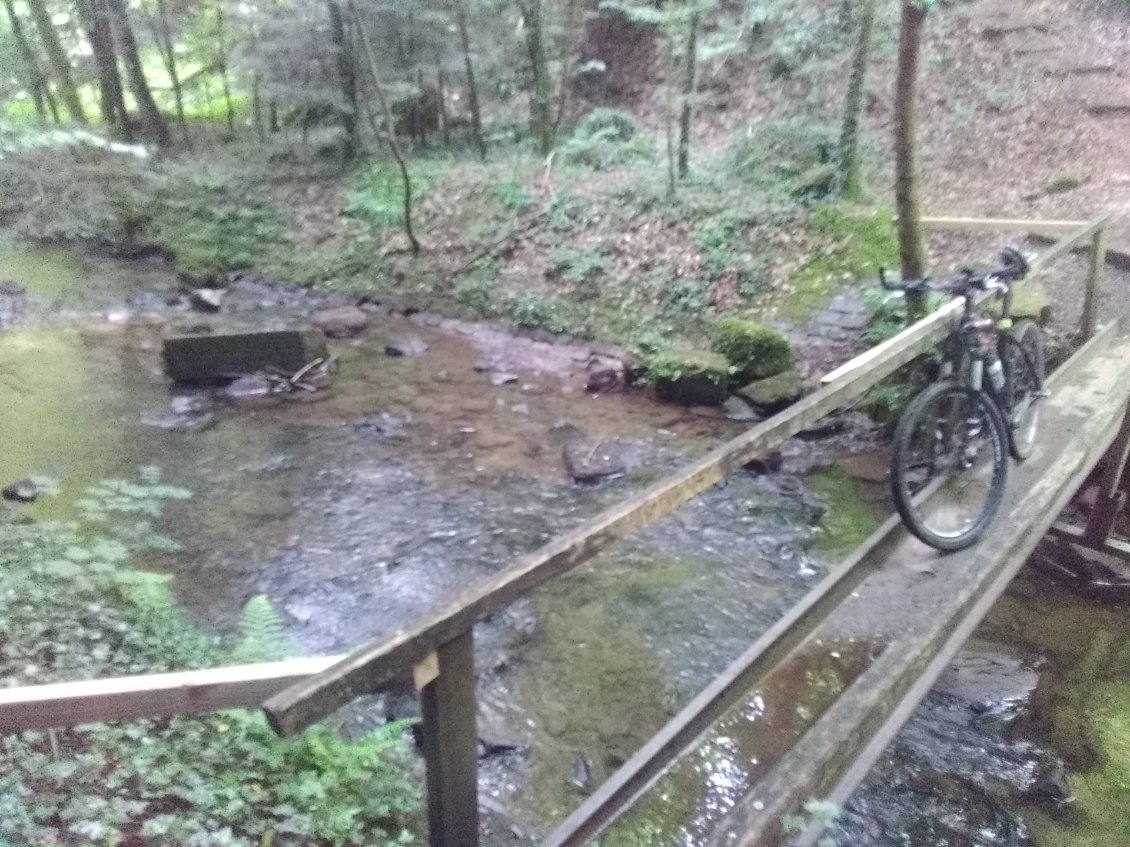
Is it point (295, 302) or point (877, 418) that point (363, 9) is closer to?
point (295, 302)

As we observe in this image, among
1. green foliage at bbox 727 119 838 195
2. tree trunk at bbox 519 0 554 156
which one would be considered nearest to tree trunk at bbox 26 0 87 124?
tree trunk at bbox 519 0 554 156

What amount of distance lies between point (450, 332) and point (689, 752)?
36.4 ft

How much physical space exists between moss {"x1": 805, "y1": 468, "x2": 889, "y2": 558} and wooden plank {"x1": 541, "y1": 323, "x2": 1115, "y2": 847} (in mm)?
2633

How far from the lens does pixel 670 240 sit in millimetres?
13609

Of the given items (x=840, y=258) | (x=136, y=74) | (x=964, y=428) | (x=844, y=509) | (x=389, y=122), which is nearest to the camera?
(x=964, y=428)

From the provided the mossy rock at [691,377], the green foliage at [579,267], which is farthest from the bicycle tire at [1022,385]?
the green foliage at [579,267]

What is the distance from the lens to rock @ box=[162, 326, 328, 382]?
10.9 m

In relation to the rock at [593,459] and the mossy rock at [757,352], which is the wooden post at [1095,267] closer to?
the mossy rock at [757,352]

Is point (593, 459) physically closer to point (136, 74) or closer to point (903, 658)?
point (903, 658)

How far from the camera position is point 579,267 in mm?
13773

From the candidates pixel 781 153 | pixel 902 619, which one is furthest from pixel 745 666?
pixel 781 153

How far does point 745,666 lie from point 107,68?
22139 millimetres

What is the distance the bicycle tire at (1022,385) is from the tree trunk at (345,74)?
1571 cm

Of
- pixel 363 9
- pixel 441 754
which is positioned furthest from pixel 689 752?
pixel 363 9
